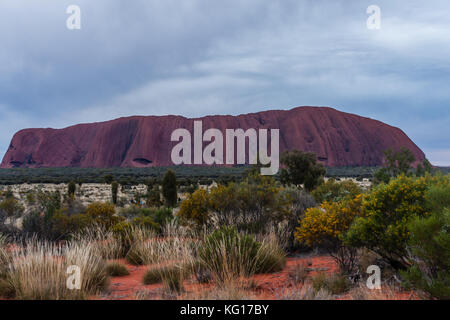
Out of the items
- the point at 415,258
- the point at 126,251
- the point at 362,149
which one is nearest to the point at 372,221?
the point at 415,258

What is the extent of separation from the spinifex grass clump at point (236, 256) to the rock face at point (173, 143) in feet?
286

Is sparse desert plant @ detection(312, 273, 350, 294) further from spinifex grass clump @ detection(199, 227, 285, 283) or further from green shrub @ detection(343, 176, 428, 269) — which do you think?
spinifex grass clump @ detection(199, 227, 285, 283)

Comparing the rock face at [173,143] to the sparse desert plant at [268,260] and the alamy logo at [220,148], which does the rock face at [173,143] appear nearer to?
the alamy logo at [220,148]

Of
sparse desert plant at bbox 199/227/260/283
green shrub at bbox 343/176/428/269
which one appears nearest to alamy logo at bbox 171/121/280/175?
sparse desert plant at bbox 199/227/260/283

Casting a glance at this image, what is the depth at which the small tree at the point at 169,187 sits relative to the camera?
1925 centimetres

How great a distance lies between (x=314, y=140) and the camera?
313 feet

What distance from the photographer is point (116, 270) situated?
22.1 feet

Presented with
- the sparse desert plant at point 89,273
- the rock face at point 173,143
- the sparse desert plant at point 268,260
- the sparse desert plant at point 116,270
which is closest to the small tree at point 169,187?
Answer: the sparse desert plant at point 116,270

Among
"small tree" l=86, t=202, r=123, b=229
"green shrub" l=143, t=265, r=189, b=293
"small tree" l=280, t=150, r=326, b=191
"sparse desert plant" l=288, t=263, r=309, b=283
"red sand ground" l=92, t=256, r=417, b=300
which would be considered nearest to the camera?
"red sand ground" l=92, t=256, r=417, b=300

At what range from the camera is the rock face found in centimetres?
9519

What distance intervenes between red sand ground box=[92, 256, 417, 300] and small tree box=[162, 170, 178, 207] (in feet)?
38.9

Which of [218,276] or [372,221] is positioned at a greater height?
[372,221]
